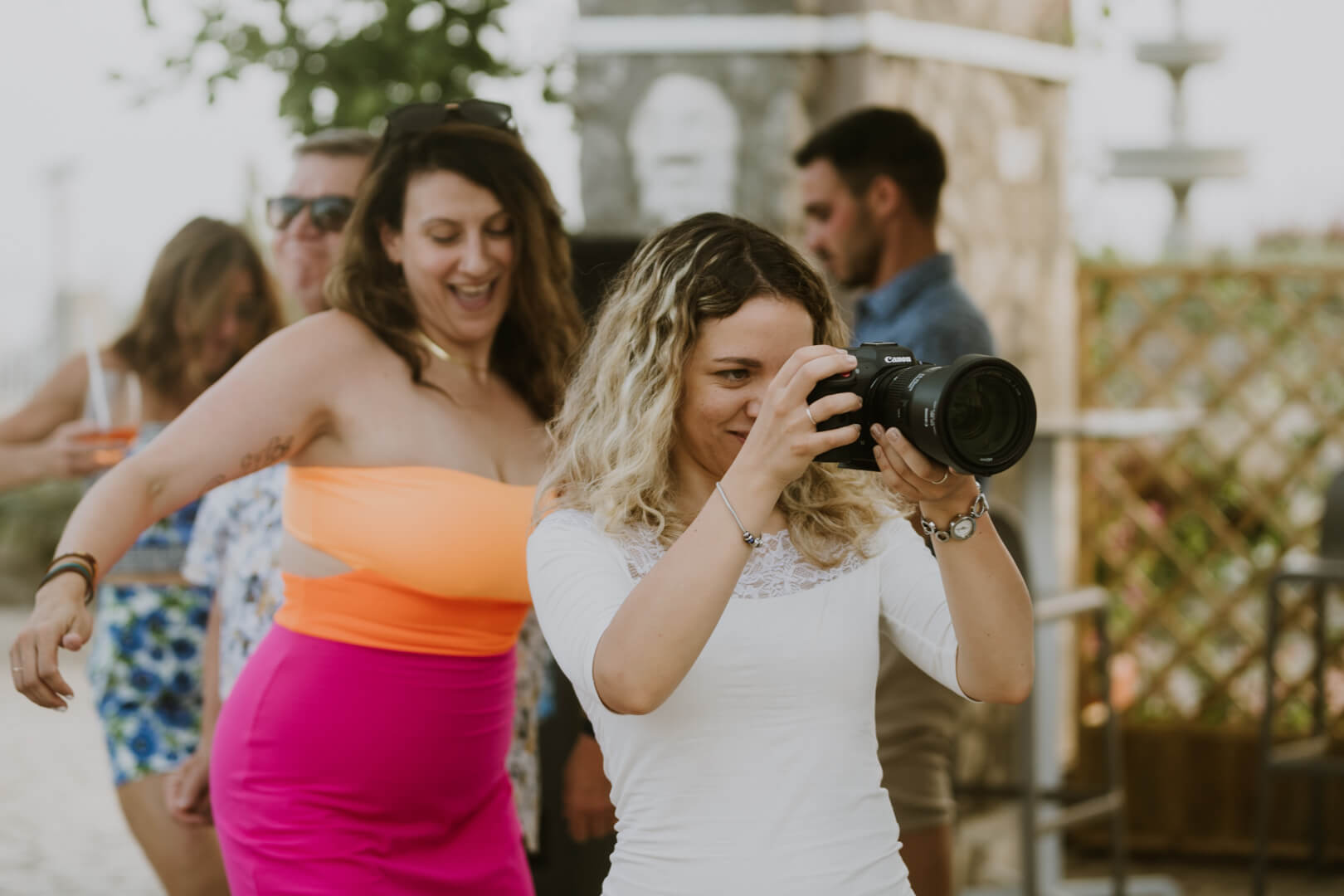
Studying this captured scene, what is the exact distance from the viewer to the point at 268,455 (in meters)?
1.70

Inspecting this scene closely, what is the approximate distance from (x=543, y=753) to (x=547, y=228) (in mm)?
1229

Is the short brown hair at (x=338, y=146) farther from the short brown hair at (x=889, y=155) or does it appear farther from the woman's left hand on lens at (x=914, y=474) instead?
the woman's left hand on lens at (x=914, y=474)

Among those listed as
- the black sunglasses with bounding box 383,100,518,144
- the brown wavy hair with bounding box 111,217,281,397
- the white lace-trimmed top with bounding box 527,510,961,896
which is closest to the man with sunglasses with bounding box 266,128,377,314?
the brown wavy hair with bounding box 111,217,281,397

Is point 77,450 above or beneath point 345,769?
above

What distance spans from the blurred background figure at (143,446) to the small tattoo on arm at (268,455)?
650 mm

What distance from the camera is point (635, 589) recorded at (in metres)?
1.22

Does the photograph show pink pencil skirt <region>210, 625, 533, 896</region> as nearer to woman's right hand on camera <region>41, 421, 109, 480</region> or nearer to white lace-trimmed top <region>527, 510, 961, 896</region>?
white lace-trimmed top <region>527, 510, 961, 896</region>

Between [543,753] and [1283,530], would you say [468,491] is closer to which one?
[543,753]

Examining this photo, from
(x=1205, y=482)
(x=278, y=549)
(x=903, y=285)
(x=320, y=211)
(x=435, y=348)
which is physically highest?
(x=320, y=211)

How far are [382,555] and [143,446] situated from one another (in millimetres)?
1008

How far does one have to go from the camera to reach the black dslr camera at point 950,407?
118 cm

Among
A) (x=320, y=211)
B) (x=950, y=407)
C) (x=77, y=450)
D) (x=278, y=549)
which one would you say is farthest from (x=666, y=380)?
(x=77, y=450)

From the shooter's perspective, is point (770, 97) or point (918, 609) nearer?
point (918, 609)

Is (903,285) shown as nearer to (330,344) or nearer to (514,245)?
(514,245)
